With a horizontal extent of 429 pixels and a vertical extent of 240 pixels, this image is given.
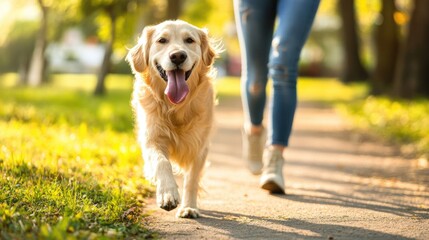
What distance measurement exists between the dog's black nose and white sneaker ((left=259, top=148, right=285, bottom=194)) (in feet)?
4.12

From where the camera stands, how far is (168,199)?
4074 mm

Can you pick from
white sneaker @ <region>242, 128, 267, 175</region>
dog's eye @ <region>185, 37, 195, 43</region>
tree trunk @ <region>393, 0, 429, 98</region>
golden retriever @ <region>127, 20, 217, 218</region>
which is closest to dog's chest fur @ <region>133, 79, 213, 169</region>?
golden retriever @ <region>127, 20, 217, 218</region>

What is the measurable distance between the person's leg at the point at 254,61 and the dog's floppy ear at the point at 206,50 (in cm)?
74

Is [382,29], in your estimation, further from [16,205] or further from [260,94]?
[16,205]

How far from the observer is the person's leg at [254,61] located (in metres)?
5.69

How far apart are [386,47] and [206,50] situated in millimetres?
15815

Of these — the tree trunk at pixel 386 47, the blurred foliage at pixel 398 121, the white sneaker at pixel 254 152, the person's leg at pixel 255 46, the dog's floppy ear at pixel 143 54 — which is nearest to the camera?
the dog's floppy ear at pixel 143 54

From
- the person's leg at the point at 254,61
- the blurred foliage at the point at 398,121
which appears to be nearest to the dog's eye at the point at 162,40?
the person's leg at the point at 254,61

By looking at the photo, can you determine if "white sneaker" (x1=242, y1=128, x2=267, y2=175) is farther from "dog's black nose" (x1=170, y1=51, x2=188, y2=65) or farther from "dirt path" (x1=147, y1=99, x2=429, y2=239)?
"dog's black nose" (x1=170, y1=51, x2=188, y2=65)

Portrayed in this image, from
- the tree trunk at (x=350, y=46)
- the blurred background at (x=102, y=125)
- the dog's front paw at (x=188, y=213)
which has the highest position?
the tree trunk at (x=350, y=46)

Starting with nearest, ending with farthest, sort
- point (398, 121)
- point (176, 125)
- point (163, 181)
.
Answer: point (163, 181) → point (176, 125) → point (398, 121)

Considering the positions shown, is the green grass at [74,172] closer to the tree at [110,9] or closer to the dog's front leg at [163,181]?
the dog's front leg at [163,181]

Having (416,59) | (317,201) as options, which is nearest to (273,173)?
(317,201)

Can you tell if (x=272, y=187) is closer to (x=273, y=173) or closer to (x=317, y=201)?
(x=273, y=173)
